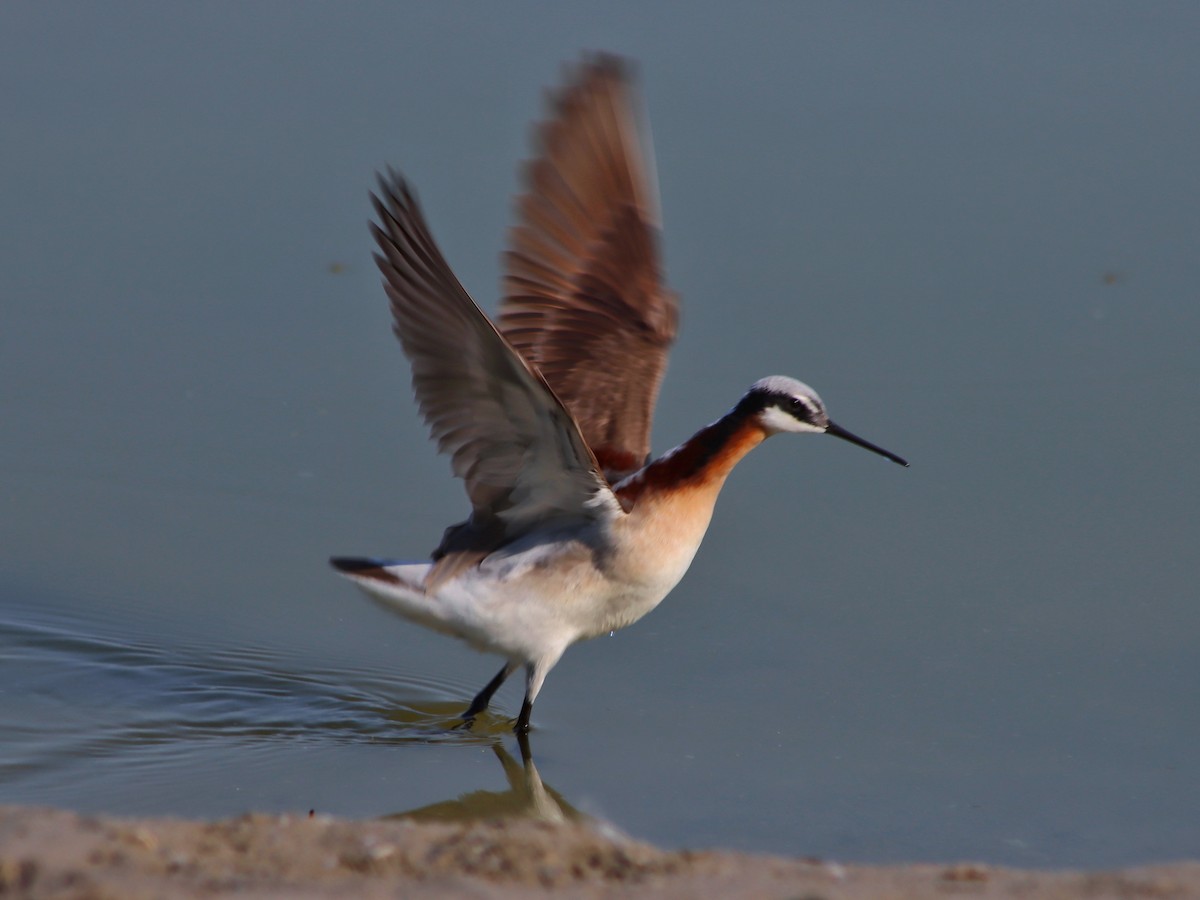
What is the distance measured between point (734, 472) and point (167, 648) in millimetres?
2918

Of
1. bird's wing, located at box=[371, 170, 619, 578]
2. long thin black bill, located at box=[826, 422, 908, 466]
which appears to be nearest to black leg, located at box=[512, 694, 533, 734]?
bird's wing, located at box=[371, 170, 619, 578]

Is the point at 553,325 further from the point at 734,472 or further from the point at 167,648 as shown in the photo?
the point at 167,648

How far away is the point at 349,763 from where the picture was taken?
608 cm

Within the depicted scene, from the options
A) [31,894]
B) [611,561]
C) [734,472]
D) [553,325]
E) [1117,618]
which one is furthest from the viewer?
[734,472]

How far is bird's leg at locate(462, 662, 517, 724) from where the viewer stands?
22.0 feet

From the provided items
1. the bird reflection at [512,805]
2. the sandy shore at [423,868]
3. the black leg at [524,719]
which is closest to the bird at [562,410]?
the black leg at [524,719]

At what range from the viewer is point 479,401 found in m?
6.00

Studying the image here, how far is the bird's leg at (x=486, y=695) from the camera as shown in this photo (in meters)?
6.70

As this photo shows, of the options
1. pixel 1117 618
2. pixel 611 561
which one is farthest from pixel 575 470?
pixel 1117 618

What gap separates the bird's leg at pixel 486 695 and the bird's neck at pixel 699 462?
0.86 m

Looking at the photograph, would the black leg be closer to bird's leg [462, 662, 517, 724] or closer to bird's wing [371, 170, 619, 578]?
bird's leg [462, 662, 517, 724]

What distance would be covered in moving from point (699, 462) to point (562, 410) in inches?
38.3

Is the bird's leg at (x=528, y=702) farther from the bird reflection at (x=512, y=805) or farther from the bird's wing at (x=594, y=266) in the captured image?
the bird's wing at (x=594, y=266)

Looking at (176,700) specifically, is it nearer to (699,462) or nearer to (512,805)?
(512,805)
